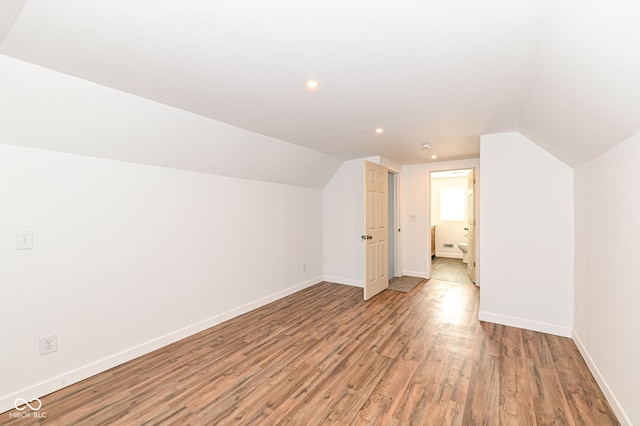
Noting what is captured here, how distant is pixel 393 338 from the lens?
3107 mm

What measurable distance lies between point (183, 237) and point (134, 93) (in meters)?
1.54

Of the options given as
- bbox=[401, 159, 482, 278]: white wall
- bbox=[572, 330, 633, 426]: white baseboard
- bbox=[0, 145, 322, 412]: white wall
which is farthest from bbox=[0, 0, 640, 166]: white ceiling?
bbox=[401, 159, 482, 278]: white wall

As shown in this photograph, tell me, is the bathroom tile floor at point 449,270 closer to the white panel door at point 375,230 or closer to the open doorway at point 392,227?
the open doorway at point 392,227

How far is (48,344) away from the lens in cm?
221

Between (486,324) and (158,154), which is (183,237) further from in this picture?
(486,324)

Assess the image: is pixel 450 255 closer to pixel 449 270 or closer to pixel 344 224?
pixel 449 270

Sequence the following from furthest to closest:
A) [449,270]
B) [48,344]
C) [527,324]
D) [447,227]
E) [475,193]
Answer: [447,227] → [449,270] → [475,193] → [527,324] → [48,344]

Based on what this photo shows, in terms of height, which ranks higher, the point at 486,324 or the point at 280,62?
the point at 280,62

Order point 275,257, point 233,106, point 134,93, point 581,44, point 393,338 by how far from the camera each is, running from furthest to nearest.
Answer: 1. point 275,257
2. point 393,338
3. point 233,106
4. point 134,93
5. point 581,44

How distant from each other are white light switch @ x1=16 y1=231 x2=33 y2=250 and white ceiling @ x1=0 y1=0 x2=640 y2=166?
1224 millimetres

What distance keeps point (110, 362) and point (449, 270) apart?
6.21 metres

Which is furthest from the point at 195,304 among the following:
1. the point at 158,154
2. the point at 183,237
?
the point at 158,154

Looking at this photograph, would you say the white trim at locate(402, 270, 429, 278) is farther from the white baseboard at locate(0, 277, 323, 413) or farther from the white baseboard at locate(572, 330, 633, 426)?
the white baseboard at locate(0, 277, 323, 413)

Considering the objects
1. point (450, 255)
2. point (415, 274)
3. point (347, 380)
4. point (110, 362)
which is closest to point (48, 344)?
point (110, 362)
